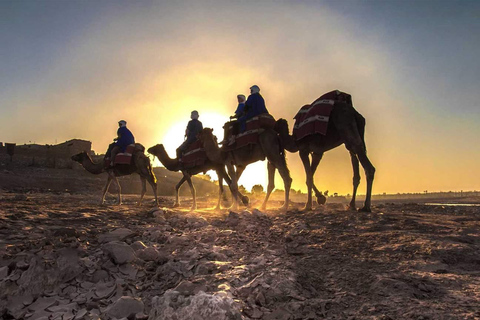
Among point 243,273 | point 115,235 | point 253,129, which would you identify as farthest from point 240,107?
point 243,273

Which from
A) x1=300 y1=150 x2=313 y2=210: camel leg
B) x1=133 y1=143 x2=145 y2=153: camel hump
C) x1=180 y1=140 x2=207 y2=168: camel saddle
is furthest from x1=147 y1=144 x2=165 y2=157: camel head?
x1=300 y1=150 x2=313 y2=210: camel leg

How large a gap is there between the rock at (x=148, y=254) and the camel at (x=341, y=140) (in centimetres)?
531

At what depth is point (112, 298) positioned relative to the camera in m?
3.19

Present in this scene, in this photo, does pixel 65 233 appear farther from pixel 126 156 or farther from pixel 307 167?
pixel 126 156

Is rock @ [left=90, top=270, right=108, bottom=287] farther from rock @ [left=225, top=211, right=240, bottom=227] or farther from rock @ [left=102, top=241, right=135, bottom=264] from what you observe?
rock @ [left=225, top=211, right=240, bottom=227]

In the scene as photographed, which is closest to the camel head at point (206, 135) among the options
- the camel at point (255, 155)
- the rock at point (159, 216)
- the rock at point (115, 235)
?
the camel at point (255, 155)

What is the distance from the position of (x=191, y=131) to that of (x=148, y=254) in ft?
26.8

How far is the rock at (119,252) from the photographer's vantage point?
12.7ft

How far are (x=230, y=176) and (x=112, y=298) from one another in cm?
739

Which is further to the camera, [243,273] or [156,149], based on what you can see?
[156,149]

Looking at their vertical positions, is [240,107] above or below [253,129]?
above

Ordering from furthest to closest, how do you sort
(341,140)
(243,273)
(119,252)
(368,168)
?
(341,140)
(368,168)
(119,252)
(243,273)

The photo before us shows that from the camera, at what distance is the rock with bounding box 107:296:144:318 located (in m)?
2.79

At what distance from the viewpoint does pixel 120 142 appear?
41.0ft
